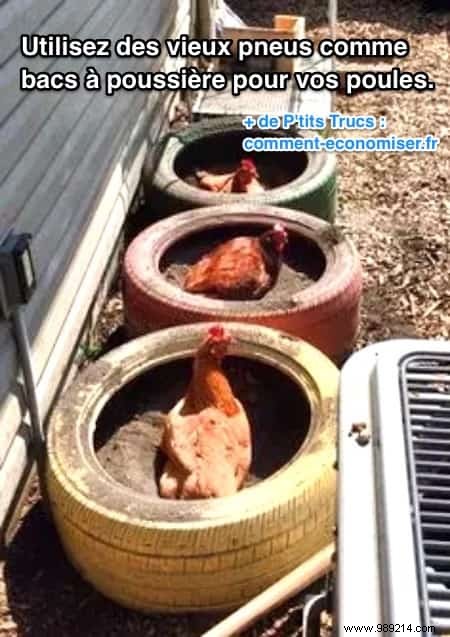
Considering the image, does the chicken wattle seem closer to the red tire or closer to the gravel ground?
the red tire

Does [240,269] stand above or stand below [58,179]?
below

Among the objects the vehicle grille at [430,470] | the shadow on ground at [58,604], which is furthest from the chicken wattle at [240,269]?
the vehicle grille at [430,470]

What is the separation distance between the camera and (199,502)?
121 inches

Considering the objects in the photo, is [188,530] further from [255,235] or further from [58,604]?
[255,235]

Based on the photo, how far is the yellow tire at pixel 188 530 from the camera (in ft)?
9.78

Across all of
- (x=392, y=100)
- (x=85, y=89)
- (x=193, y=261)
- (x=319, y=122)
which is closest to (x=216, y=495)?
(x=193, y=261)

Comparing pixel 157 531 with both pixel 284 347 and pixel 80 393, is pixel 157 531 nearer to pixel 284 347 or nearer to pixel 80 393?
pixel 80 393

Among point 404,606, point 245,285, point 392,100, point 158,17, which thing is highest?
point 404,606

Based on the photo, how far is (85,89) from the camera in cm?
477

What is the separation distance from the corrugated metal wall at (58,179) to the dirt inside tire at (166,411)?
390mm

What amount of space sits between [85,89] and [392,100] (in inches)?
175

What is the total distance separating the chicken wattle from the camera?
4379 mm

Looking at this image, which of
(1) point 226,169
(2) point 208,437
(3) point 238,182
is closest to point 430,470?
(2) point 208,437

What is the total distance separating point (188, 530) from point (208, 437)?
1.70ft
